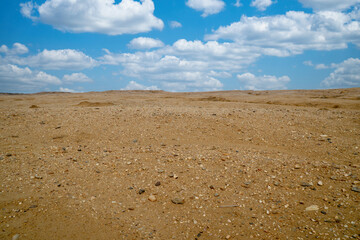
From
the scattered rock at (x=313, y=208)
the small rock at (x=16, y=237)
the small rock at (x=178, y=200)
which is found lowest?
the small rock at (x=16, y=237)

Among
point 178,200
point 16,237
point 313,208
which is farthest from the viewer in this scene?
point 178,200

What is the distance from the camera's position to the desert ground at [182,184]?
12.6ft

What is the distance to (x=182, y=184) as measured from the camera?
481 cm

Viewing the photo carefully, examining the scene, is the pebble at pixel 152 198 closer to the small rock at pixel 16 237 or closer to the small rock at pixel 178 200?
the small rock at pixel 178 200

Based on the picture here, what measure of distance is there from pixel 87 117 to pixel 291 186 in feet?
25.2

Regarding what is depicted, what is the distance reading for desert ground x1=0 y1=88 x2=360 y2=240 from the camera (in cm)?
385

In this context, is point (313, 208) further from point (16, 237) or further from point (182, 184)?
point (16, 237)

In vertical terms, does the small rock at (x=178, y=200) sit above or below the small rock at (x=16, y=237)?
above

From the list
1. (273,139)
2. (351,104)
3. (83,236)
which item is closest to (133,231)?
(83,236)

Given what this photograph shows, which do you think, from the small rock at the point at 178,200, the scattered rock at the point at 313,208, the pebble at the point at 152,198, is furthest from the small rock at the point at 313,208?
the pebble at the point at 152,198

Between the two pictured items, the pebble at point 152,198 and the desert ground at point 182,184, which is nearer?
the desert ground at point 182,184

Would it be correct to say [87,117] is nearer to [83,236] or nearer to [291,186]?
[83,236]

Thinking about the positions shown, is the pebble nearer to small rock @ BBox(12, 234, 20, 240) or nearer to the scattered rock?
small rock @ BBox(12, 234, 20, 240)

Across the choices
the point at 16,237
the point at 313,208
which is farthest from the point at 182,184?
the point at 16,237
